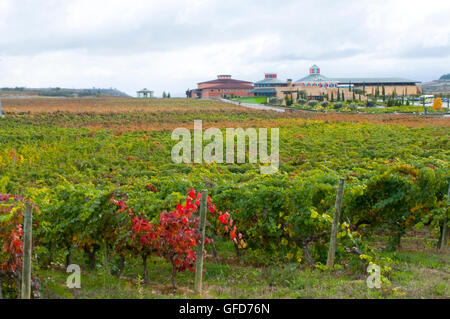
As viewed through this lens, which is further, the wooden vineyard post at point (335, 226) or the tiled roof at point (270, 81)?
the tiled roof at point (270, 81)

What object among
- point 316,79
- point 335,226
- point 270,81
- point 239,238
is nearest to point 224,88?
point 270,81

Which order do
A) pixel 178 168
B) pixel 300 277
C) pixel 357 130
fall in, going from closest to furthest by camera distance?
pixel 300 277
pixel 178 168
pixel 357 130

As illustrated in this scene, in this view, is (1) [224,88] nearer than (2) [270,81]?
No

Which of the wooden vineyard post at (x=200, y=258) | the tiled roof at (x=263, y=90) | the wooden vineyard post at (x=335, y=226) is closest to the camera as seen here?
the wooden vineyard post at (x=200, y=258)

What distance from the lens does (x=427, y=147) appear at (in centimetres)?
2466

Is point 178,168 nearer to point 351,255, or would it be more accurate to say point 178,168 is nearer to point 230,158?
point 230,158

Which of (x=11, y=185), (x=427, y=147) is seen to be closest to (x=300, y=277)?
(x=11, y=185)

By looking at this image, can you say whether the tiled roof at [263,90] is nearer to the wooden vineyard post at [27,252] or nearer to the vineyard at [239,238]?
the vineyard at [239,238]

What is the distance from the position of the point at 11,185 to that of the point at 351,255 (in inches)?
501

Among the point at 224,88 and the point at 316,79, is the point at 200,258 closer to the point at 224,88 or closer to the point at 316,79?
the point at 316,79

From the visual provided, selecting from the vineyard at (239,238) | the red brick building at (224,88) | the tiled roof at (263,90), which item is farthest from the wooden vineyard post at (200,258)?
the red brick building at (224,88)

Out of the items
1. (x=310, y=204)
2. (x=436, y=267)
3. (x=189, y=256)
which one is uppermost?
(x=310, y=204)
